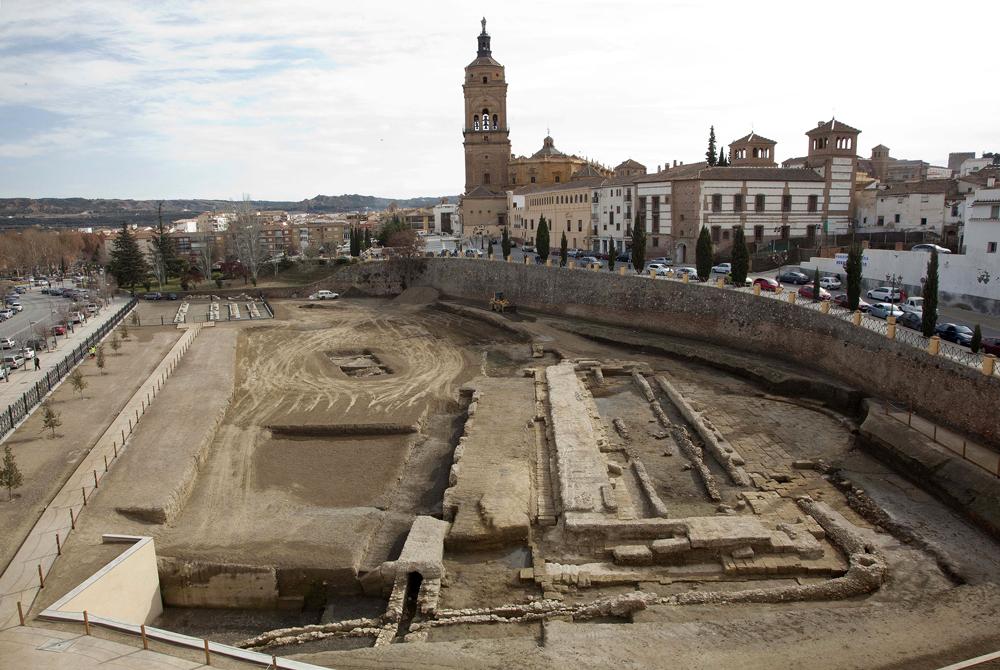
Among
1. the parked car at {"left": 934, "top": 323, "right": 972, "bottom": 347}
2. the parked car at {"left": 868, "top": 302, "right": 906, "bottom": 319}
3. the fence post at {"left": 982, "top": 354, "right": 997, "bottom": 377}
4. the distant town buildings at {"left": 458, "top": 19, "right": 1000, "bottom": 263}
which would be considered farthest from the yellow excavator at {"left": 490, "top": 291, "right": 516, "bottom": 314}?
the fence post at {"left": 982, "top": 354, "right": 997, "bottom": 377}

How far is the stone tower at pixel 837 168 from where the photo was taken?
44.5 meters

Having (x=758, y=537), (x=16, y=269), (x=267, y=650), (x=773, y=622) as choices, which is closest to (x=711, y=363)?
(x=758, y=537)

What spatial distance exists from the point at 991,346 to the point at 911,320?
11.5ft

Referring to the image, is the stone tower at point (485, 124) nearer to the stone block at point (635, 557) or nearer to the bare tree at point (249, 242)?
the bare tree at point (249, 242)

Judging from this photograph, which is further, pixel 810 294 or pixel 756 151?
pixel 756 151

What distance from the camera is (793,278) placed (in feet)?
119

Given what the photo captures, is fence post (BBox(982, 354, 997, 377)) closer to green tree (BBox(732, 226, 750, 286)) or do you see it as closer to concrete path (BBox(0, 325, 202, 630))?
green tree (BBox(732, 226, 750, 286))

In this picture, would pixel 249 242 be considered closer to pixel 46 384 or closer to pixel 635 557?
pixel 46 384

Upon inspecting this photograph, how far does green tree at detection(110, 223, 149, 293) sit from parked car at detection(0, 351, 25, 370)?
1045 inches

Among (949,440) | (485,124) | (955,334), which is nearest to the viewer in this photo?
(949,440)

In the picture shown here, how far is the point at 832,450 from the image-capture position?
2086cm

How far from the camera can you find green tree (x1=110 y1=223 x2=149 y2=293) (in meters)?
60.2

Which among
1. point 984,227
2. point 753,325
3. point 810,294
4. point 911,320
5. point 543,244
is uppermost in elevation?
point 984,227

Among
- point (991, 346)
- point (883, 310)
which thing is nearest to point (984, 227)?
point (883, 310)
